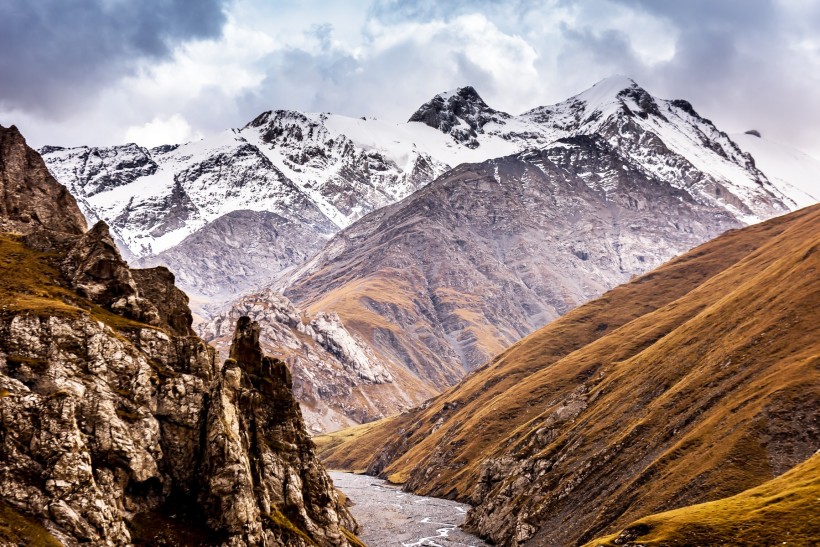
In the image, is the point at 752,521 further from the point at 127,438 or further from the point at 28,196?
the point at 28,196

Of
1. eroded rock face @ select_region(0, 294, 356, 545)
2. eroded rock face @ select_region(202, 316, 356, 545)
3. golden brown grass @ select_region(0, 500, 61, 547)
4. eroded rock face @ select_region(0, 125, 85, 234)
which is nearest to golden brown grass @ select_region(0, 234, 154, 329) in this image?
eroded rock face @ select_region(0, 294, 356, 545)

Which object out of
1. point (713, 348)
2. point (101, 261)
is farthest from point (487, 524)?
point (101, 261)

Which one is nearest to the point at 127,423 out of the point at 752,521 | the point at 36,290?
the point at 36,290

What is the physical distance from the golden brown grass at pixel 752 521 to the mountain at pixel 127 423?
45.8 metres

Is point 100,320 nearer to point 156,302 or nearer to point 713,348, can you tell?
point 156,302

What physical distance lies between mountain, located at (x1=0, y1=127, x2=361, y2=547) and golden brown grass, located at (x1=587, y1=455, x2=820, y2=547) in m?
45.8

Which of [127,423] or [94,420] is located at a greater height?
[94,420]

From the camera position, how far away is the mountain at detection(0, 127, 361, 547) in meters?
65.1

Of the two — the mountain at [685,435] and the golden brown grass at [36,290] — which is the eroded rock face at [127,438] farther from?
the mountain at [685,435]

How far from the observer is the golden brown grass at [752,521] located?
88.4 metres

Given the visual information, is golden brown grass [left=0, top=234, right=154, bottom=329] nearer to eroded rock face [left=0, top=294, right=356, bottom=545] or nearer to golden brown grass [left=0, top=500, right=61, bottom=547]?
eroded rock face [left=0, top=294, right=356, bottom=545]

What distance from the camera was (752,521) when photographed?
93875mm

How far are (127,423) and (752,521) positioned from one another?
7892 centimetres

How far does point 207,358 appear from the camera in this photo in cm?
9362
